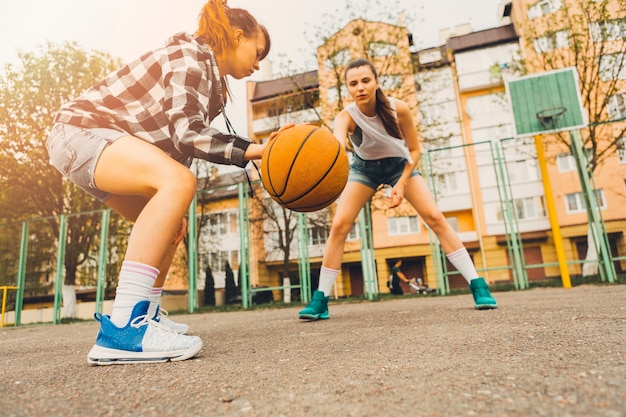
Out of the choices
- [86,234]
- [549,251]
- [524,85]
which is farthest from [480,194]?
[86,234]

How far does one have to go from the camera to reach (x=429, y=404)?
2.86ft

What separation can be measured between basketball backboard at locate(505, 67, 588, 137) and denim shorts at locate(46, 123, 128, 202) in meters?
7.71

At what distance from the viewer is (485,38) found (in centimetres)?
2386

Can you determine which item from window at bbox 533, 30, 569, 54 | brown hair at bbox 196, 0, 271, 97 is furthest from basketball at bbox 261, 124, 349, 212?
window at bbox 533, 30, 569, 54

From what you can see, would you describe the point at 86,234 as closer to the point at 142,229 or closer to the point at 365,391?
the point at 142,229

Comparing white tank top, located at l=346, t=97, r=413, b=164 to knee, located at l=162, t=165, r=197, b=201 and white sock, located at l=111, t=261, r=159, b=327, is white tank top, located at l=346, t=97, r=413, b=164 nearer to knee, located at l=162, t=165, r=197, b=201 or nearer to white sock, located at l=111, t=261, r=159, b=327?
knee, located at l=162, t=165, r=197, b=201

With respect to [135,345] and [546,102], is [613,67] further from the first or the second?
[135,345]

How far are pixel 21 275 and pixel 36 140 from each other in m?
5.23

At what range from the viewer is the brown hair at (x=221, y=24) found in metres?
1.99

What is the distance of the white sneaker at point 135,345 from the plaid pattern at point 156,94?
0.71 m

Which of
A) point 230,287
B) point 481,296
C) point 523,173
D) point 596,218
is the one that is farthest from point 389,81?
point 523,173

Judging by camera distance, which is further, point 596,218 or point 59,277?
point 59,277

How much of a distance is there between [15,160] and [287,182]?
14.1 meters

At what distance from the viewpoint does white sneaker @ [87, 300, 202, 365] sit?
1562 mm
